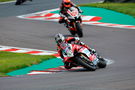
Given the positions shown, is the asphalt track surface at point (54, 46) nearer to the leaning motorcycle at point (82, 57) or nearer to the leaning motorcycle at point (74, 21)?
the leaning motorcycle at point (82, 57)

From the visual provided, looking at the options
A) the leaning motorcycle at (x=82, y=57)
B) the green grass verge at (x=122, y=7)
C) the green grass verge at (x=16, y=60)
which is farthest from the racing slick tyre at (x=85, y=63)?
the green grass verge at (x=122, y=7)

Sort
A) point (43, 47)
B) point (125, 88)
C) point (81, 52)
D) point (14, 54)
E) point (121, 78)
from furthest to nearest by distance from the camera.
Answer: point (43, 47), point (14, 54), point (81, 52), point (121, 78), point (125, 88)

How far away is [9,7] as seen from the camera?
35.5m

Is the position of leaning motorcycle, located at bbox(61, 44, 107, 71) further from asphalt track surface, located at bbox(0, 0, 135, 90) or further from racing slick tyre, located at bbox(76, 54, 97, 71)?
asphalt track surface, located at bbox(0, 0, 135, 90)

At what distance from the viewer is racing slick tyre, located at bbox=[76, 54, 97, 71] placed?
562 inches

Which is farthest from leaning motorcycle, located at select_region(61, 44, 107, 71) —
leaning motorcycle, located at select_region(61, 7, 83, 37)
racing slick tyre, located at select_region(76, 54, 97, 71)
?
leaning motorcycle, located at select_region(61, 7, 83, 37)

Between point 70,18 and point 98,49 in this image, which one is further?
point 70,18

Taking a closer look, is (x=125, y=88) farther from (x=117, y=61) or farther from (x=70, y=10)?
(x=70, y=10)

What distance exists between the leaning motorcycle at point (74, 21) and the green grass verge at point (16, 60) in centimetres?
452

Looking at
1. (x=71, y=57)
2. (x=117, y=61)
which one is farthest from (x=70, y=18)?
(x=71, y=57)

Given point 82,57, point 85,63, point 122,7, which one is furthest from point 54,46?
point 122,7

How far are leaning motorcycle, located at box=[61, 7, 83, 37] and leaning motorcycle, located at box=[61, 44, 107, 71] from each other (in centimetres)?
778

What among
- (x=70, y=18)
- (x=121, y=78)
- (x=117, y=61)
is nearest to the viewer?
(x=121, y=78)

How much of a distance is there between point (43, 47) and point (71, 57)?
590 centimetres
